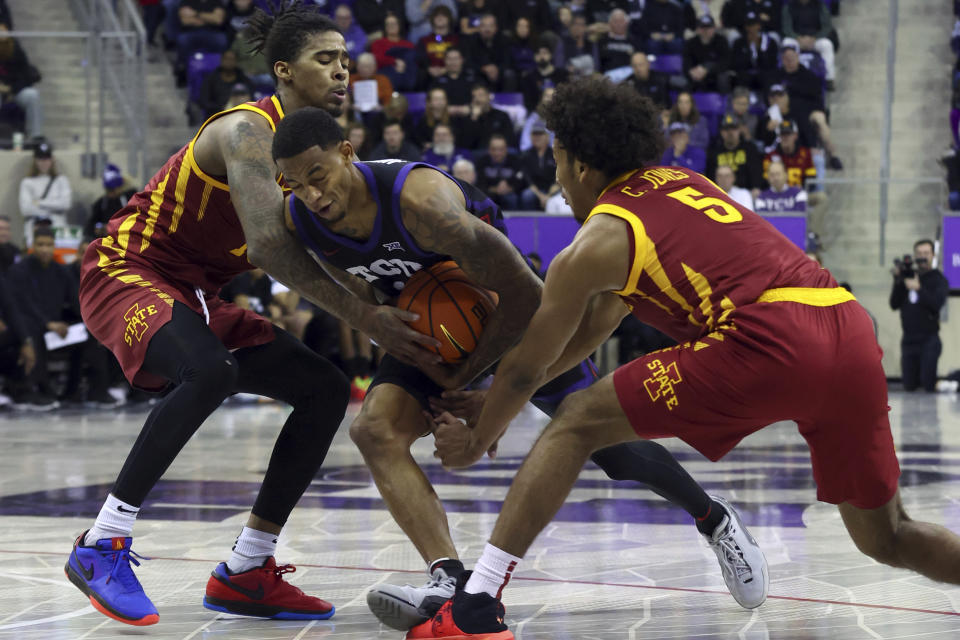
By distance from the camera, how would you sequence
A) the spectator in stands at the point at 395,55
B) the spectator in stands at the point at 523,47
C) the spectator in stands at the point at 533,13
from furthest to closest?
the spectator in stands at the point at 533,13 → the spectator in stands at the point at 523,47 → the spectator in stands at the point at 395,55

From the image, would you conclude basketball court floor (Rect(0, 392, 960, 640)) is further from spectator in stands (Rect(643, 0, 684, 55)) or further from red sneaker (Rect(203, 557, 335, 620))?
spectator in stands (Rect(643, 0, 684, 55))

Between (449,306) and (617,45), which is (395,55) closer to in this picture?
(617,45)

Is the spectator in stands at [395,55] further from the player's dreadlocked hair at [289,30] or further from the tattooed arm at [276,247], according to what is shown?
the tattooed arm at [276,247]

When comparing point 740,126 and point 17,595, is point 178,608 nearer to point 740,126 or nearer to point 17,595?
point 17,595

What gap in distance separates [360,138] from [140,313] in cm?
976

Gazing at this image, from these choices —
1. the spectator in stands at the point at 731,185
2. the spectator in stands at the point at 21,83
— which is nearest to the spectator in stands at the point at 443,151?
the spectator in stands at the point at 731,185

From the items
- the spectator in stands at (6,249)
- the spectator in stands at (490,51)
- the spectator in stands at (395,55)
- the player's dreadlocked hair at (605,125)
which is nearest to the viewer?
the player's dreadlocked hair at (605,125)

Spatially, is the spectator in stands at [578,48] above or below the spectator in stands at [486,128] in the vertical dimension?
above

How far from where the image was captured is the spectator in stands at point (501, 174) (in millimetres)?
13672

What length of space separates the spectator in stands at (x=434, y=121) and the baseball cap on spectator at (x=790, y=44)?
4402 mm

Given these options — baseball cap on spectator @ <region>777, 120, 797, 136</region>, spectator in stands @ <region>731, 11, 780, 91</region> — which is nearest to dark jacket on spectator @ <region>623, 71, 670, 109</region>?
spectator in stands @ <region>731, 11, 780, 91</region>

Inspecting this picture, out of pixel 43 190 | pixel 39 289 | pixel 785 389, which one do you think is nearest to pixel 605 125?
pixel 785 389

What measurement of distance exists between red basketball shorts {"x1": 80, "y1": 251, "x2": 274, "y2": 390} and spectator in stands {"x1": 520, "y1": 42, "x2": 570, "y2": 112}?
11.2m

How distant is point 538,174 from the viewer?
13797mm
